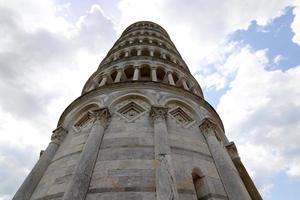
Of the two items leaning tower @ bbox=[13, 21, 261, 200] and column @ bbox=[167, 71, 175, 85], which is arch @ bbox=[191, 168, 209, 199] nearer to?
leaning tower @ bbox=[13, 21, 261, 200]

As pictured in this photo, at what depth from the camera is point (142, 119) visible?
365 inches

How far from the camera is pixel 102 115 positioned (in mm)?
9070

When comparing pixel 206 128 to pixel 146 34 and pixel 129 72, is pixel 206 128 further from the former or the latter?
pixel 146 34

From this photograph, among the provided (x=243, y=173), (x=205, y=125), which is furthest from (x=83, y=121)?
(x=243, y=173)

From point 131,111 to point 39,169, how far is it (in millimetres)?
4434

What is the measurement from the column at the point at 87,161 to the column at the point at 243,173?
21.4ft

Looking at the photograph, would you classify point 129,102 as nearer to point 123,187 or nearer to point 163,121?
point 163,121

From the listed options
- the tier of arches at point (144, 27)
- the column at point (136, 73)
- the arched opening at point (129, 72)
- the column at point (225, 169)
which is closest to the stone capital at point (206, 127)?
the column at point (225, 169)

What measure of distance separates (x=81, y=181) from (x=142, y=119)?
149 inches

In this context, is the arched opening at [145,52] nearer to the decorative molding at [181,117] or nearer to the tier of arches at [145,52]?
the tier of arches at [145,52]

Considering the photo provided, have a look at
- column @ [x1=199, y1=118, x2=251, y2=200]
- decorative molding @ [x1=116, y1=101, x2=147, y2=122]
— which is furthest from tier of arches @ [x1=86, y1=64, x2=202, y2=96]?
column @ [x1=199, y1=118, x2=251, y2=200]

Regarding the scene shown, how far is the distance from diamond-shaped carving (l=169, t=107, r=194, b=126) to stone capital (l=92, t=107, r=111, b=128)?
298 cm

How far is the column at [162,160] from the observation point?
5543 mm

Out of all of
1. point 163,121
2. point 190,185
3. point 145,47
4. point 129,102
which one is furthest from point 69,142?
point 145,47
